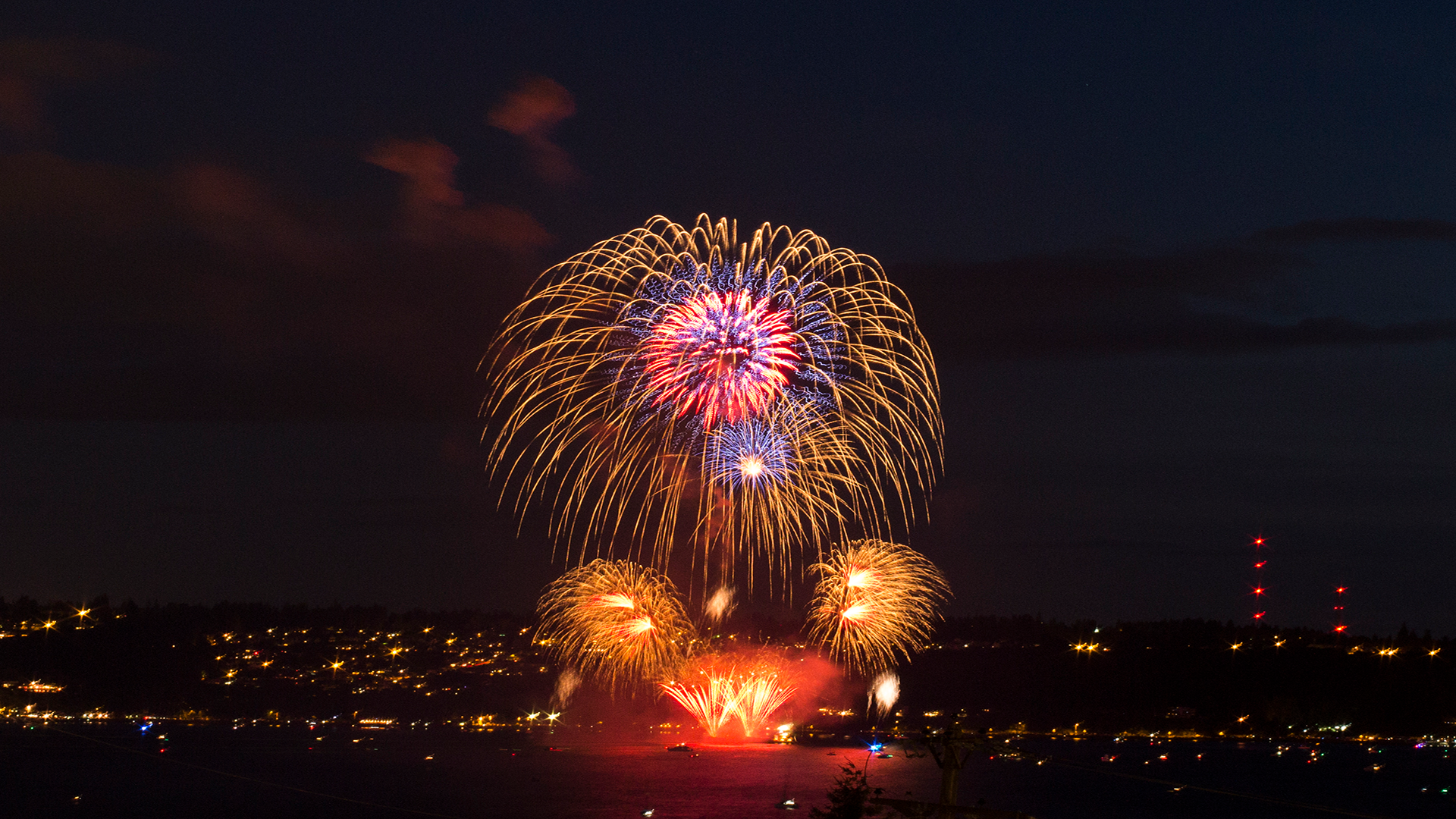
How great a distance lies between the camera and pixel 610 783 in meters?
124

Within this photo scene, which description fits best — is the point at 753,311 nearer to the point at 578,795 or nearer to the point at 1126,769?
the point at 578,795

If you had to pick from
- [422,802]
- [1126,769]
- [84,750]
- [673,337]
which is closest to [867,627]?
[673,337]

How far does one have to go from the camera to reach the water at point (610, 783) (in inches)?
3942

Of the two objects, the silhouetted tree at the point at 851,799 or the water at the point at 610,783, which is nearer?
the silhouetted tree at the point at 851,799

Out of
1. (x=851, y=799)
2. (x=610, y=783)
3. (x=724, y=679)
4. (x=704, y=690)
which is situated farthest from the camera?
(x=610, y=783)

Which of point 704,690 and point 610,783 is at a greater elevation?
point 704,690

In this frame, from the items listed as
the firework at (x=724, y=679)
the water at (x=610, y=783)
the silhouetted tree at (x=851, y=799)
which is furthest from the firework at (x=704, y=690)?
the silhouetted tree at (x=851, y=799)

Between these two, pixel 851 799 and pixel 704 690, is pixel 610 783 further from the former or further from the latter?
pixel 851 799

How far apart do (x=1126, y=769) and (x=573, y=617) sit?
104 meters

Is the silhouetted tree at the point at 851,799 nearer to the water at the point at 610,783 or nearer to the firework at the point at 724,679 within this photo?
the water at the point at 610,783

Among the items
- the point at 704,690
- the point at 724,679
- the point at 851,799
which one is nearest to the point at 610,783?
the point at 704,690

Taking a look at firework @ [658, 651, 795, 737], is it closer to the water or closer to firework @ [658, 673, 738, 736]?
firework @ [658, 673, 738, 736]

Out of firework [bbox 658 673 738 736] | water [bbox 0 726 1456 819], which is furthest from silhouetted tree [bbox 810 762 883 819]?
firework [bbox 658 673 738 736]

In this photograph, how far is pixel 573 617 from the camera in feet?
265
